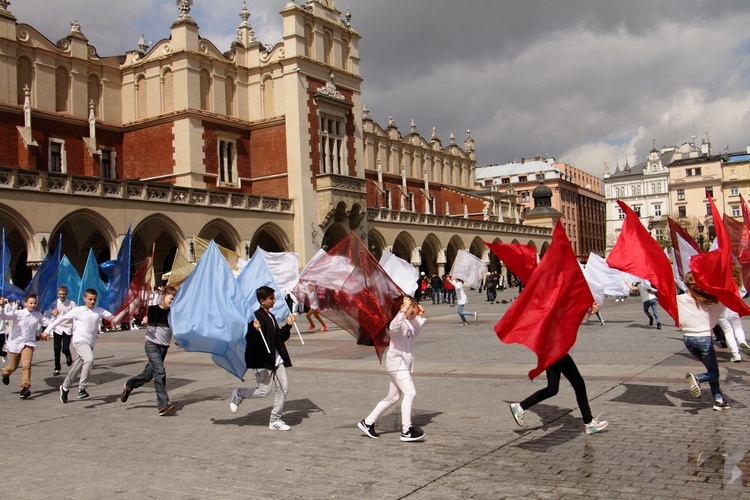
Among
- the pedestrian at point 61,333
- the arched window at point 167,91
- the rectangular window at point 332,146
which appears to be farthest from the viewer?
the rectangular window at point 332,146

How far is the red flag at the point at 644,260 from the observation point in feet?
31.5

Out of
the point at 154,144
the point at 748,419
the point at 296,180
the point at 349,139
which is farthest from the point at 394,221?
the point at 748,419

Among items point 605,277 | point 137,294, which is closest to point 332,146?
point 605,277

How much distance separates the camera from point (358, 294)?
30.9ft

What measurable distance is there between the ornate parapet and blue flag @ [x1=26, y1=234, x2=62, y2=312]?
37.0ft

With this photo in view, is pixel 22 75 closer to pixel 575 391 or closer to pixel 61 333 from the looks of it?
pixel 61 333

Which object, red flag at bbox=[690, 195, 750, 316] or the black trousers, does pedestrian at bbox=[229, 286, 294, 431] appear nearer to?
the black trousers

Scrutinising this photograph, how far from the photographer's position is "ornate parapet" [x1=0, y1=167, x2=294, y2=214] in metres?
27.3

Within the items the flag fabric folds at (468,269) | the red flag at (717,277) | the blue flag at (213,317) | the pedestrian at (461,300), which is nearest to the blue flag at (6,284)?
the blue flag at (213,317)

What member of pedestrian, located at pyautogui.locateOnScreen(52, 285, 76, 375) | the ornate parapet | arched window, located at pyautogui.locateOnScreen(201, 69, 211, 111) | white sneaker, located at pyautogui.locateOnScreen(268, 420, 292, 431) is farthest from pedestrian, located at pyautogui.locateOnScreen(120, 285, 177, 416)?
arched window, located at pyautogui.locateOnScreen(201, 69, 211, 111)

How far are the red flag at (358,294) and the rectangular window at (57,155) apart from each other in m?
30.7

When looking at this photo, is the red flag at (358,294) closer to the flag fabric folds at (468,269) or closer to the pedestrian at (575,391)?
the pedestrian at (575,391)

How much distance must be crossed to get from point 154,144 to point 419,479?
36461 mm

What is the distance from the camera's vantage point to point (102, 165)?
1601 inches
